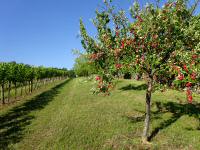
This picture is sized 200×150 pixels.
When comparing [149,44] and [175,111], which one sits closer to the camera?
[149,44]

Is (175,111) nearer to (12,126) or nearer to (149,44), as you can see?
(149,44)

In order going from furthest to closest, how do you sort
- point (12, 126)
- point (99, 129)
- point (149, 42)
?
1. point (12, 126)
2. point (99, 129)
3. point (149, 42)

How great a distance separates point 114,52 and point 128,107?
14195 mm

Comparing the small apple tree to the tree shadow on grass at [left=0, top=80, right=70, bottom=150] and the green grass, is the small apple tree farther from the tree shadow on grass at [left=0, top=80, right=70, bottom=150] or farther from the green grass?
the tree shadow on grass at [left=0, top=80, right=70, bottom=150]

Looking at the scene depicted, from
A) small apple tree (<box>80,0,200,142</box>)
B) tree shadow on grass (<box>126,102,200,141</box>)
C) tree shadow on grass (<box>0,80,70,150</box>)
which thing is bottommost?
tree shadow on grass (<box>0,80,70,150</box>)

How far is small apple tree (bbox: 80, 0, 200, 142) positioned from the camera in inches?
526

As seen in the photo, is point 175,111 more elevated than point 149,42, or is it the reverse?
point 149,42

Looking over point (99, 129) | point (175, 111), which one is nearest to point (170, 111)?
point (175, 111)

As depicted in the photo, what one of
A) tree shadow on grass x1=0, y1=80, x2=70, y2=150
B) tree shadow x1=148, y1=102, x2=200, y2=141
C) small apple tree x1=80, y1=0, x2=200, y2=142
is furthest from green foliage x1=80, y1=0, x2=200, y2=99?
tree shadow on grass x1=0, y1=80, x2=70, y2=150

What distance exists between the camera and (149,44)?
13.6 m

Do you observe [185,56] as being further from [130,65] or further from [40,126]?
[40,126]

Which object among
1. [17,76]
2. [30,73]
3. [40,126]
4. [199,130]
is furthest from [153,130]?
[30,73]

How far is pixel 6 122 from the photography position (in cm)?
2188

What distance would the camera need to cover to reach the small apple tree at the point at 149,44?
1336 centimetres
